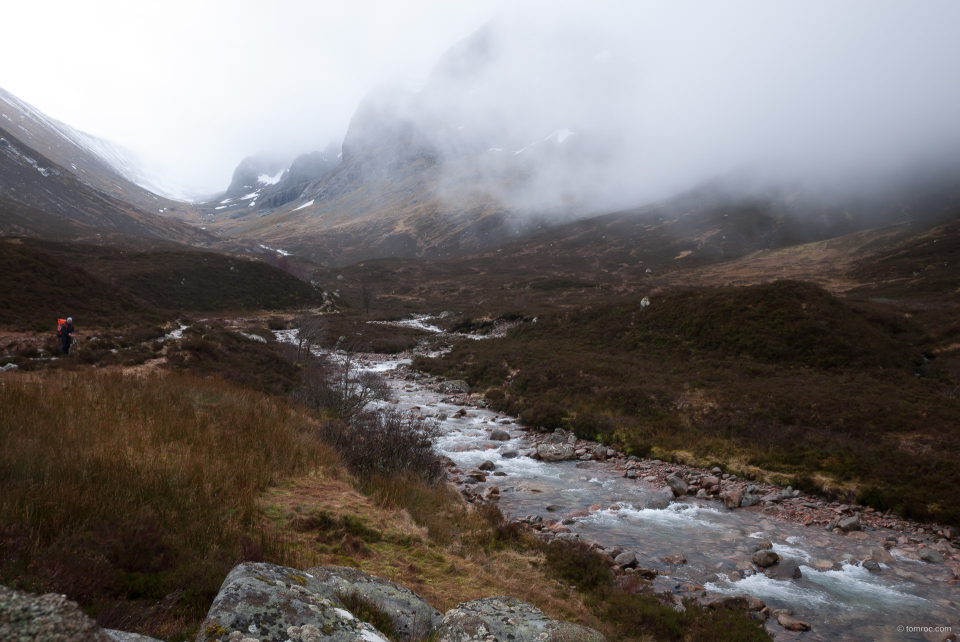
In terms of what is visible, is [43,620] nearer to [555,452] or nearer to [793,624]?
[793,624]

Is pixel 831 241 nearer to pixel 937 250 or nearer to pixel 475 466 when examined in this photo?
pixel 937 250

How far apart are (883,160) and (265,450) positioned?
216 metres

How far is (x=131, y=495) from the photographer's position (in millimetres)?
4145

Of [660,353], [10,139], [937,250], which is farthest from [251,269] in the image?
[10,139]

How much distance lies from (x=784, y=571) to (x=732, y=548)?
1.03 meters

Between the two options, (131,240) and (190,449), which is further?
(131,240)

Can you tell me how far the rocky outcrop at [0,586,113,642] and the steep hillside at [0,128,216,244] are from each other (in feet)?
408

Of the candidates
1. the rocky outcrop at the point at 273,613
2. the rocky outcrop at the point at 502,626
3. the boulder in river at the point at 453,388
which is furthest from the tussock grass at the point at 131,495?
the boulder in river at the point at 453,388

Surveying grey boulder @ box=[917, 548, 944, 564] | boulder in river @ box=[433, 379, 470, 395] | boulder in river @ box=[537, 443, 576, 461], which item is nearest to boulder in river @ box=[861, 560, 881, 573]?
grey boulder @ box=[917, 548, 944, 564]

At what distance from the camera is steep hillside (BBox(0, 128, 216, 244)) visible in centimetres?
10062

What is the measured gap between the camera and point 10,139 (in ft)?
427

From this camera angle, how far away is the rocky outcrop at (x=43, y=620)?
1.50 m

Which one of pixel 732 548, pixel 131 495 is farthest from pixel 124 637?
pixel 732 548

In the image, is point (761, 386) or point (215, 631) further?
point (761, 386)
